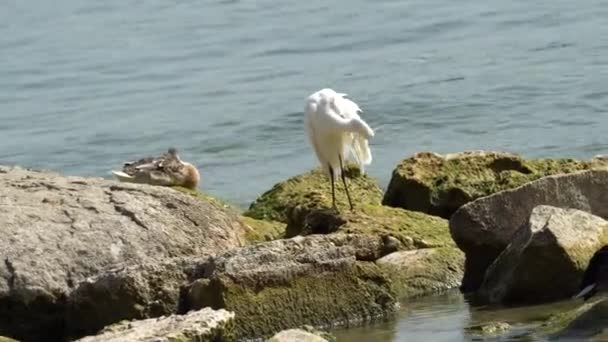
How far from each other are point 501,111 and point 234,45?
768 cm

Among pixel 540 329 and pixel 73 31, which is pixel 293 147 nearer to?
pixel 540 329

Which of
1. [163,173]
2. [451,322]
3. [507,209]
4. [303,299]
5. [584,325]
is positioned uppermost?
[163,173]

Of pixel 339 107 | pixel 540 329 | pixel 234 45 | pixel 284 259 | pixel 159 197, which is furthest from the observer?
pixel 234 45

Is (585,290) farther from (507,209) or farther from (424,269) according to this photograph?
(424,269)

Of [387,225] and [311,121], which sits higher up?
[311,121]

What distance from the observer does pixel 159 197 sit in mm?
10391

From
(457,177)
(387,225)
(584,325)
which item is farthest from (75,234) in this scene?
(584,325)

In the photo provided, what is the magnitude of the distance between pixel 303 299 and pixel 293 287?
0.09m

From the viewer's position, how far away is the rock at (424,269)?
9.62 metres

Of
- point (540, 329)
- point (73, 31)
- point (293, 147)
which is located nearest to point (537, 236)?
point (540, 329)

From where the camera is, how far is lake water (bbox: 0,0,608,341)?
1716cm

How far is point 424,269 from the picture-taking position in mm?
9766

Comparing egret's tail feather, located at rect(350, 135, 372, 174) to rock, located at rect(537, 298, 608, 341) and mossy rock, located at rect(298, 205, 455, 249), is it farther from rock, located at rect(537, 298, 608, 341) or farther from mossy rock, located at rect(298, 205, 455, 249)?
rock, located at rect(537, 298, 608, 341)

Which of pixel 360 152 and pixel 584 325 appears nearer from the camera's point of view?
pixel 584 325
